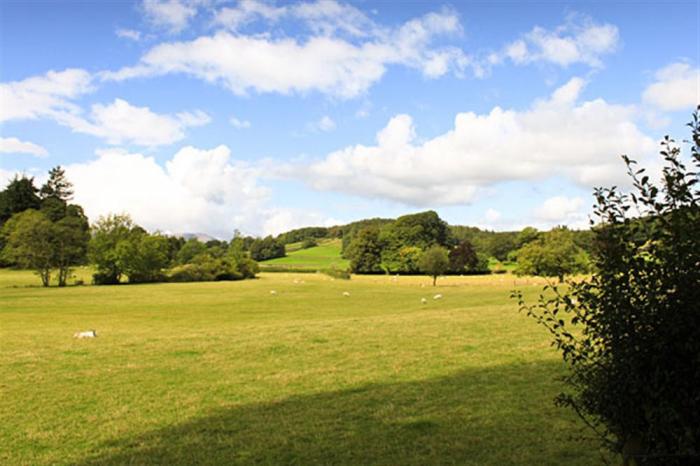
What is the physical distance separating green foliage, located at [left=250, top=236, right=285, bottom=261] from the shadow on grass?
5864 inches

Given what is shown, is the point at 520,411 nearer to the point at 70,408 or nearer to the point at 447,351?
the point at 447,351

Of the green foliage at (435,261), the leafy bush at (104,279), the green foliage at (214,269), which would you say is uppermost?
the green foliage at (435,261)

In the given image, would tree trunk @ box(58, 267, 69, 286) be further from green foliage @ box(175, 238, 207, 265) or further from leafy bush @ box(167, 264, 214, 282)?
green foliage @ box(175, 238, 207, 265)

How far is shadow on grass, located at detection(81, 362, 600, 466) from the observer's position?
911cm

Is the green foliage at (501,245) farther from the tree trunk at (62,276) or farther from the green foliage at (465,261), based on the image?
the tree trunk at (62,276)

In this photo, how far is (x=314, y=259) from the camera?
15662 cm

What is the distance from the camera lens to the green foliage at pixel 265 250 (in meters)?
161

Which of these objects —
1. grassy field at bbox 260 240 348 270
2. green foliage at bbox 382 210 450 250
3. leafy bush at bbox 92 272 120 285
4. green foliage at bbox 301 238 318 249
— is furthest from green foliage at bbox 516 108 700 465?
green foliage at bbox 301 238 318 249

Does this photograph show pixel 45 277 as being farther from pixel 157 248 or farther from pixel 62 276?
pixel 157 248

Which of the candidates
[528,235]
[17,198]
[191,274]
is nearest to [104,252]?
[191,274]

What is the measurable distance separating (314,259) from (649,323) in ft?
500

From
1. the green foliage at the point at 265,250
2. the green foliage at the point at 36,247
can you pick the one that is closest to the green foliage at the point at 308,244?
the green foliage at the point at 265,250

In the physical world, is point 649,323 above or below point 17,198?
below

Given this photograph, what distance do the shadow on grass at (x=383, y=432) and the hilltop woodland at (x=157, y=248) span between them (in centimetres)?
5616
